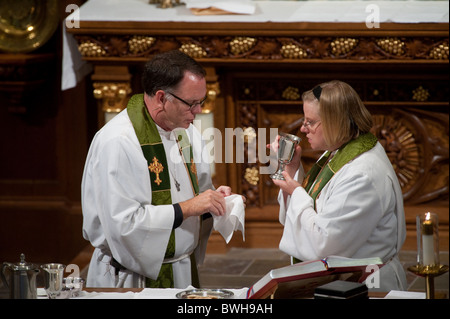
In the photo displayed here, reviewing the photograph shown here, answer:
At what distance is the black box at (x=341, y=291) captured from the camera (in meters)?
2.70

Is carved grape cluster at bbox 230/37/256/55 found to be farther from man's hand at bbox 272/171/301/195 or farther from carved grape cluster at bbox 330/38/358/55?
man's hand at bbox 272/171/301/195

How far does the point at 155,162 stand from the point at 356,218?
3.02 ft

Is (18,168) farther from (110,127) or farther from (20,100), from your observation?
(110,127)

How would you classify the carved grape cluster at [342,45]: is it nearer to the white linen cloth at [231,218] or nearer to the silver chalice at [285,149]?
the silver chalice at [285,149]

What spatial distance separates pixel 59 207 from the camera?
22.4ft

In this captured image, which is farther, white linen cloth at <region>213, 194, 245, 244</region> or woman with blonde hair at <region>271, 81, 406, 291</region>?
white linen cloth at <region>213, 194, 245, 244</region>

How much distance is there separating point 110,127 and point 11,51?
3.21 m

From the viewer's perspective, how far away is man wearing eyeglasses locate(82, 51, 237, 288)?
3.56m

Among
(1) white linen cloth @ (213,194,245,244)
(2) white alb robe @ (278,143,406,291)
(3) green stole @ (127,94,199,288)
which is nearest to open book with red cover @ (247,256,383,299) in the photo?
(2) white alb robe @ (278,143,406,291)

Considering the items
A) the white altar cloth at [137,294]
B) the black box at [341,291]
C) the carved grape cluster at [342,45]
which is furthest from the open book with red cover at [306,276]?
the carved grape cluster at [342,45]

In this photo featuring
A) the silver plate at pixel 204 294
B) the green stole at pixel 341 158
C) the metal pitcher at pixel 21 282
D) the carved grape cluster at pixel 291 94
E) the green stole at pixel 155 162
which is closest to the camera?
the metal pitcher at pixel 21 282

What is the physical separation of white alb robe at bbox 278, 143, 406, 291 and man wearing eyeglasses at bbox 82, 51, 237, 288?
356 mm

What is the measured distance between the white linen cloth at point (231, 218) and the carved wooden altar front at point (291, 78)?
2400 mm

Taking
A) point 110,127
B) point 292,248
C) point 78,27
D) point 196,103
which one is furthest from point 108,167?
point 78,27
